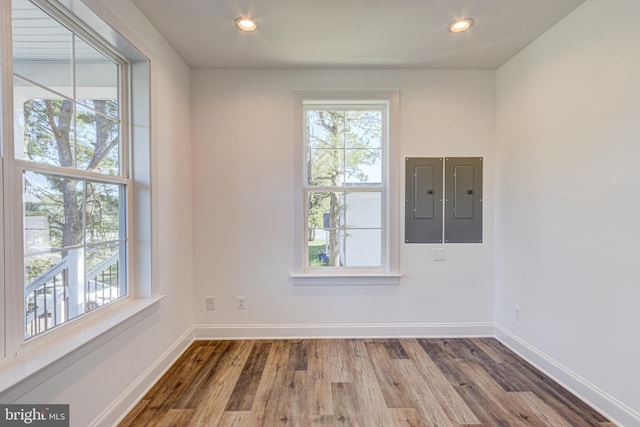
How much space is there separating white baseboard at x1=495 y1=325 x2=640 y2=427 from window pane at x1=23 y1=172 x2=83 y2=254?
3.17 metres

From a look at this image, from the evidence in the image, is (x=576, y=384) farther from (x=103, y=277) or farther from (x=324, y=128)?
(x=103, y=277)

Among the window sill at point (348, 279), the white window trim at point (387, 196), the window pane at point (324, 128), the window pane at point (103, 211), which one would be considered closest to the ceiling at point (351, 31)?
the white window trim at point (387, 196)

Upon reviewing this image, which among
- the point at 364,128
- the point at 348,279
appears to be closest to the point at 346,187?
the point at 364,128

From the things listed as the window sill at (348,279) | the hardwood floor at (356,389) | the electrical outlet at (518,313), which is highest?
the window sill at (348,279)

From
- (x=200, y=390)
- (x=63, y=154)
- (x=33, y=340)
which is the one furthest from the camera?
(x=200, y=390)

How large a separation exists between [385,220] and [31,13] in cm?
266

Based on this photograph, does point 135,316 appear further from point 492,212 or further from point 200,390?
point 492,212

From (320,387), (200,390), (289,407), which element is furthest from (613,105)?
(200,390)

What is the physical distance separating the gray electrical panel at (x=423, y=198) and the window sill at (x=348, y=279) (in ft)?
1.32

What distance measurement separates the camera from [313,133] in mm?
2826

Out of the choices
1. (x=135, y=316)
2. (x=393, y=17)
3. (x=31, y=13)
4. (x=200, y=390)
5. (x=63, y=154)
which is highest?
(x=393, y=17)

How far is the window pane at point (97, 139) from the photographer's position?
1.62 metres

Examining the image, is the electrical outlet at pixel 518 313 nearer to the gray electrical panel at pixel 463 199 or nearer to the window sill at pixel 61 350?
the gray electrical panel at pixel 463 199

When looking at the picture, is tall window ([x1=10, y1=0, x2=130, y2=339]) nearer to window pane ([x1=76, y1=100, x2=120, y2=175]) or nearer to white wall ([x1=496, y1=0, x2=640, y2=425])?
window pane ([x1=76, y1=100, x2=120, y2=175])
